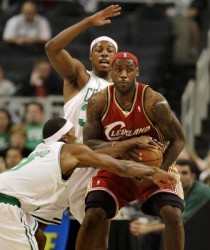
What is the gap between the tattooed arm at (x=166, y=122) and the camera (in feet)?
31.7

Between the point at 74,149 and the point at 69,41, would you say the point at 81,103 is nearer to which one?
the point at 69,41

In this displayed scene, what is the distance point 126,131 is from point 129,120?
0.13 m

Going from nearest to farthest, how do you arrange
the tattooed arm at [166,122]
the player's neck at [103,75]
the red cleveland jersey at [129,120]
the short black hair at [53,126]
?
1. the short black hair at [53,126]
2. the tattooed arm at [166,122]
3. the red cleveland jersey at [129,120]
4. the player's neck at [103,75]

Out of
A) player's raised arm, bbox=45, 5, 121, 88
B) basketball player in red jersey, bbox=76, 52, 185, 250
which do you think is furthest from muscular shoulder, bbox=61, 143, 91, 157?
player's raised arm, bbox=45, 5, 121, 88

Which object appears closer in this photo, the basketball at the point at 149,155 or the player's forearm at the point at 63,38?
the basketball at the point at 149,155

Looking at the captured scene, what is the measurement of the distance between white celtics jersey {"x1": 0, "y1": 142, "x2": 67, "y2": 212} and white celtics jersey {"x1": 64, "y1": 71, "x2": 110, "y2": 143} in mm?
1391

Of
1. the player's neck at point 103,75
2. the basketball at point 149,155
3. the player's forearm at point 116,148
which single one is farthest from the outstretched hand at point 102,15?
the basketball at point 149,155

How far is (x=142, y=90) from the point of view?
9859mm

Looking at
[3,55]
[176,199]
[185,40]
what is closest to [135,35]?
[185,40]

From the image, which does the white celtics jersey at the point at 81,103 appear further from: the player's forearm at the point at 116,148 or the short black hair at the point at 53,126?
the short black hair at the point at 53,126

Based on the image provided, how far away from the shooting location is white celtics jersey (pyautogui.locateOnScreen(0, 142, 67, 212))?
9.20 m

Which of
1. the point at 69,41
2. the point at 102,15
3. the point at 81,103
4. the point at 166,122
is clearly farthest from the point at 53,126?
the point at 102,15

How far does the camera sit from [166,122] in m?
9.69

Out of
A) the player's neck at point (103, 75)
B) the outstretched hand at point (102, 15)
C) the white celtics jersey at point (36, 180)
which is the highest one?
the outstretched hand at point (102, 15)
